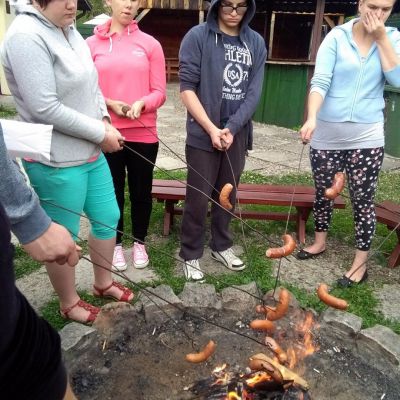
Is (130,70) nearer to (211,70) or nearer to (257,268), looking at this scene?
(211,70)

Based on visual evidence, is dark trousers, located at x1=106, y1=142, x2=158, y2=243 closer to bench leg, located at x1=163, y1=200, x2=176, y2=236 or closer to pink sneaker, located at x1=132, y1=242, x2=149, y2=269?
pink sneaker, located at x1=132, y1=242, x2=149, y2=269

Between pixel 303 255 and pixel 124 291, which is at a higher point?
pixel 124 291

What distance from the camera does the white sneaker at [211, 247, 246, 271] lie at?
3627 mm

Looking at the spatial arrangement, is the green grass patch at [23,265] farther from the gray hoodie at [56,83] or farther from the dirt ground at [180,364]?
the gray hoodie at [56,83]

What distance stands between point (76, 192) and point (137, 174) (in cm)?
87

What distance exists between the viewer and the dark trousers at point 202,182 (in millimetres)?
3235

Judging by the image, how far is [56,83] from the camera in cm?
230

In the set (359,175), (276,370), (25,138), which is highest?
(25,138)

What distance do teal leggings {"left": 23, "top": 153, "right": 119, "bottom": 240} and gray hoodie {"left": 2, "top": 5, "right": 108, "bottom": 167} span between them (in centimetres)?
8

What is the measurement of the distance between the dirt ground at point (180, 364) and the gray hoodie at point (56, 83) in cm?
119

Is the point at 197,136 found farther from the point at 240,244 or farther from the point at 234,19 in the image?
the point at 240,244

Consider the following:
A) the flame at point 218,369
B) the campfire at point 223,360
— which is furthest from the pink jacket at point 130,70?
the flame at point 218,369

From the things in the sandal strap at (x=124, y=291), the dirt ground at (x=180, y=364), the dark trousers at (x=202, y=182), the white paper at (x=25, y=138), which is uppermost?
the white paper at (x=25, y=138)

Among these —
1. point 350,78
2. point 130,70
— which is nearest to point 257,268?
point 350,78
